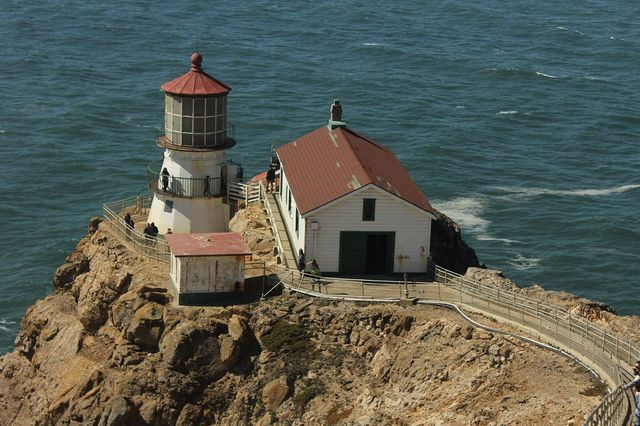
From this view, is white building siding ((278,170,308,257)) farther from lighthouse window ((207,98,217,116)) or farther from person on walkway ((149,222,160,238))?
person on walkway ((149,222,160,238))

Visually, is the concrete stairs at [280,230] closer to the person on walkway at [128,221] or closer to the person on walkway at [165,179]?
the person on walkway at [165,179]

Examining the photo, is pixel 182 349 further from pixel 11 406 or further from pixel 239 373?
pixel 11 406

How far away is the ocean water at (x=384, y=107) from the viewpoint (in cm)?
6688

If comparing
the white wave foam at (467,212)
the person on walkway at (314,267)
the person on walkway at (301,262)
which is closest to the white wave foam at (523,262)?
the white wave foam at (467,212)

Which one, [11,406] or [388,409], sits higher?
[388,409]

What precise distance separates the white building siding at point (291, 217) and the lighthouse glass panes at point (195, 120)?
2.96m

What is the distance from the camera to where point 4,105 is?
8838 cm

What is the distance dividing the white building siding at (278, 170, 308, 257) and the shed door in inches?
53.6

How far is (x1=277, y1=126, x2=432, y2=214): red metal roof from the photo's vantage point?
1538 inches

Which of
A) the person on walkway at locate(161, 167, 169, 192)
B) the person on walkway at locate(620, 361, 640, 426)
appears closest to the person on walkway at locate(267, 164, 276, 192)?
the person on walkway at locate(161, 167, 169, 192)

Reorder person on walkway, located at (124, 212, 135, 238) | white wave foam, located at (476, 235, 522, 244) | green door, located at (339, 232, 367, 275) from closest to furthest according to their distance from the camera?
1. green door, located at (339, 232, 367, 275)
2. person on walkway, located at (124, 212, 135, 238)
3. white wave foam, located at (476, 235, 522, 244)

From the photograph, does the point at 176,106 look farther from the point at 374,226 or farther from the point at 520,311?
the point at 520,311

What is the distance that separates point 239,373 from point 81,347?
751 centimetres

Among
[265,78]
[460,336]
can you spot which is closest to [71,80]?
[265,78]
